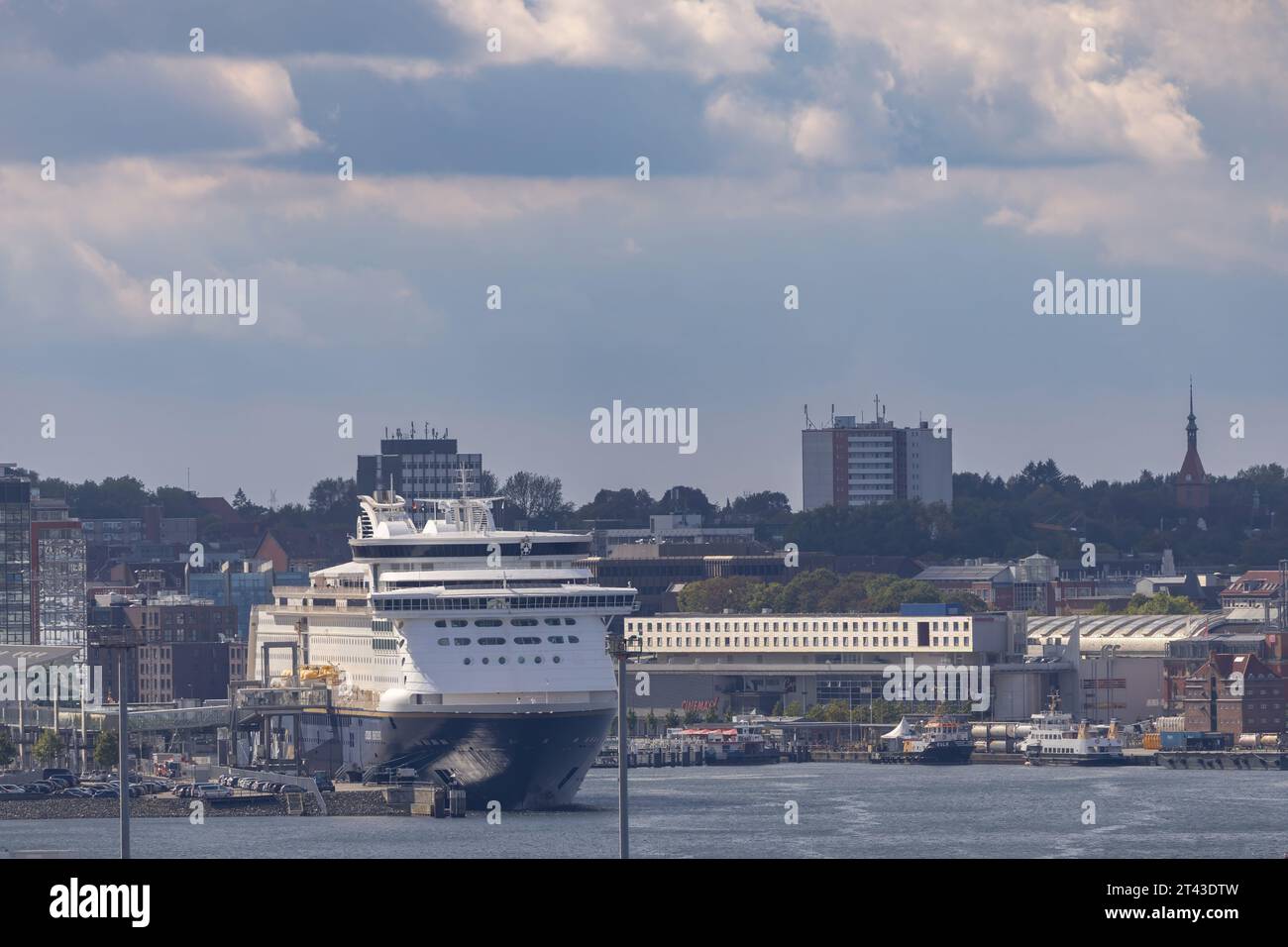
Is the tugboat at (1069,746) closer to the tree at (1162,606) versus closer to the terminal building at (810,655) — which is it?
the terminal building at (810,655)

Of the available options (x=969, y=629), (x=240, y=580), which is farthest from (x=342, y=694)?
(x=240, y=580)

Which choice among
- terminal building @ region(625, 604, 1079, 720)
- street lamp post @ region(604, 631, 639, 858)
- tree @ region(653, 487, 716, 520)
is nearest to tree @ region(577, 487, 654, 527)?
tree @ region(653, 487, 716, 520)

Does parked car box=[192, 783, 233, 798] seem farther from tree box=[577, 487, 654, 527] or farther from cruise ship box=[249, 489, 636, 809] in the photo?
tree box=[577, 487, 654, 527]

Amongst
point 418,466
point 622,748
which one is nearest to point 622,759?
point 622,748

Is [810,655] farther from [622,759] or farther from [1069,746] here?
[622,759]
